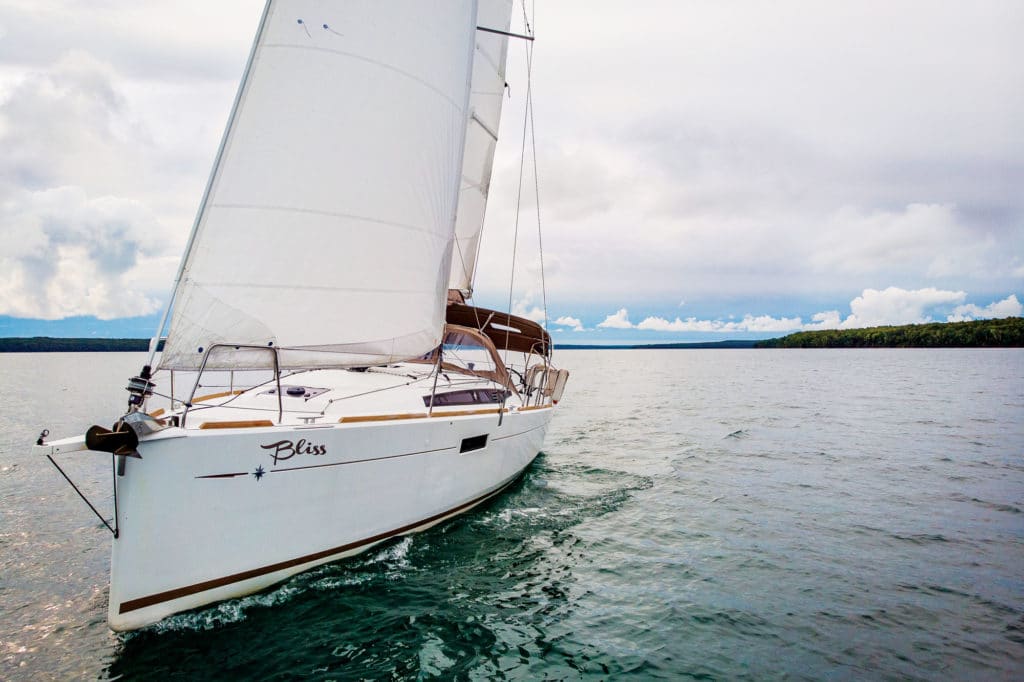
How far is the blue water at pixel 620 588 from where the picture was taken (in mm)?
4719

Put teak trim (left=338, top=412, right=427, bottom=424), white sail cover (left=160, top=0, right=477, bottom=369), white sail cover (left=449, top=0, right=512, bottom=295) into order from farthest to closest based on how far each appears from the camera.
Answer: white sail cover (left=449, top=0, right=512, bottom=295), teak trim (left=338, top=412, right=427, bottom=424), white sail cover (left=160, top=0, right=477, bottom=369)

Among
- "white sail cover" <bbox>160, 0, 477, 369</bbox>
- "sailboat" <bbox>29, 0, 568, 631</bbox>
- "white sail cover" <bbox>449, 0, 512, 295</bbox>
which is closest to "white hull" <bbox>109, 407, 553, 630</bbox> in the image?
"sailboat" <bbox>29, 0, 568, 631</bbox>

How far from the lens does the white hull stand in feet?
15.1

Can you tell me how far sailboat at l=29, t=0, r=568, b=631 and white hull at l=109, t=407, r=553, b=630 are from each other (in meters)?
0.02

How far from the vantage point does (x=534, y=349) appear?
11.9m

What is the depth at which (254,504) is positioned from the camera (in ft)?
16.6

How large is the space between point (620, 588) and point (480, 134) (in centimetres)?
923

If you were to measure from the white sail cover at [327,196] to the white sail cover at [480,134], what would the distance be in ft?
13.7

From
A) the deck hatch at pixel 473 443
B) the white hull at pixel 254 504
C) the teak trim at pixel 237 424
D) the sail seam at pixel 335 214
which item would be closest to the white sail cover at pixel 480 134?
the sail seam at pixel 335 214

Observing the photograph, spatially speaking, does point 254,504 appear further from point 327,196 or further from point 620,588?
point 620,588

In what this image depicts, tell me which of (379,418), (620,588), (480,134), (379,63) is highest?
(480,134)

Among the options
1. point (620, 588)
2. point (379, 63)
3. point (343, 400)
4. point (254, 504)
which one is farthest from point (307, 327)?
point (620, 588)

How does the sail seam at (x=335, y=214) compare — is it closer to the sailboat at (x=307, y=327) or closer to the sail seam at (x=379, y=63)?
the sailboat at (x=307, y=327)

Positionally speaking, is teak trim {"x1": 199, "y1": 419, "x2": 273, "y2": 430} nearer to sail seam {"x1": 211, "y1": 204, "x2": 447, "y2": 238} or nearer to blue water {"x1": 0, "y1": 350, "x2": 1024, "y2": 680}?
blue water {"x1": 0, "y1": 350, "x2": 1024, "y2": 680}
